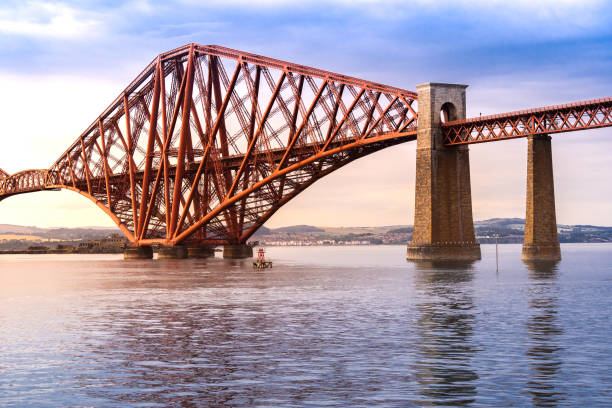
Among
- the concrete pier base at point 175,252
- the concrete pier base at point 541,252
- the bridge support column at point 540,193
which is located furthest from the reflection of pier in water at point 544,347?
the concrete pier base at point 175,252

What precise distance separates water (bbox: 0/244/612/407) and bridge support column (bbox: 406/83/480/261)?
1152 inches

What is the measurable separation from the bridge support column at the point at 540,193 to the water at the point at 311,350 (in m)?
24.8

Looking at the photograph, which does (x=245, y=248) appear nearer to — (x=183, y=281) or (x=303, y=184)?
(x=303, y=184)

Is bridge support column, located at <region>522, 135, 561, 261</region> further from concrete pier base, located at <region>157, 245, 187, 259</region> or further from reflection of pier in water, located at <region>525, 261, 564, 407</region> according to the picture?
concrete pier base, located at <region>157, 245, 187, 259</region>

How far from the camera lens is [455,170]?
250ft

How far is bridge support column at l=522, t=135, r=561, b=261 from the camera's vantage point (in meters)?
69.2

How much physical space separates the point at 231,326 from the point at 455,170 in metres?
50.1

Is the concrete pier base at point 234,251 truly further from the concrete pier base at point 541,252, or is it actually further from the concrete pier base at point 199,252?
the concrete pier base at point 541,252

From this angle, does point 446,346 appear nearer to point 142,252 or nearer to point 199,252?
point 142,252

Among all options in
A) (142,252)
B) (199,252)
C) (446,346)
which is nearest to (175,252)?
(142,252)

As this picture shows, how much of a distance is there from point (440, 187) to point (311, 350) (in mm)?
53212

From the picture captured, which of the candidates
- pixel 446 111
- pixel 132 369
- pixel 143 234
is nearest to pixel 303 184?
pixel 446 111

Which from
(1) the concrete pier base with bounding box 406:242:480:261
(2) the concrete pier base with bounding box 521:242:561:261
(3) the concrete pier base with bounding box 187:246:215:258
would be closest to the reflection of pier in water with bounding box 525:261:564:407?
(2) the concrete pier base with bounding box 521:242:561:261

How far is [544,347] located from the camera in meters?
23.5
